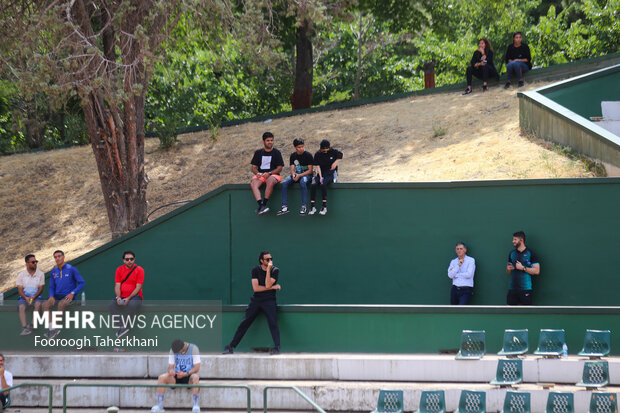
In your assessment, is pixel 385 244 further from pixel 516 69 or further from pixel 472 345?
pixel 516 69

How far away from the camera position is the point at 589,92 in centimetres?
2108

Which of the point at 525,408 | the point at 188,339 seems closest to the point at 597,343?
the point at 525,408

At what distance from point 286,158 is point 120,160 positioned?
16.5 ft

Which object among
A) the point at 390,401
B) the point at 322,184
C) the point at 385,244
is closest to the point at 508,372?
the point at 390,401

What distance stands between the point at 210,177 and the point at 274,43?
4868mm

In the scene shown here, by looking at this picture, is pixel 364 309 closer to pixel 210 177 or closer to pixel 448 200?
pixel 448 200

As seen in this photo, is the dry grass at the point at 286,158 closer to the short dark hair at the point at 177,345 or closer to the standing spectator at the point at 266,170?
the standing spectator at the point at 266,170

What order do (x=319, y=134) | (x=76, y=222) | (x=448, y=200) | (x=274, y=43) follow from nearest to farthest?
(x=448, y=200) < (x=274, y=43) < (x=76, y=222) < (x=319, y=134)

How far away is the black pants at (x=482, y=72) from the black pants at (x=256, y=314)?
44.9 feet

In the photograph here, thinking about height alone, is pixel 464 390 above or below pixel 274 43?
below

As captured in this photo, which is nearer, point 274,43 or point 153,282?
point 153,282

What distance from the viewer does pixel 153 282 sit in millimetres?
16359

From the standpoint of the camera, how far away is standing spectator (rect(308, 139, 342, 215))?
50.1 feet

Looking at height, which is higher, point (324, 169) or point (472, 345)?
point (324, 169)
